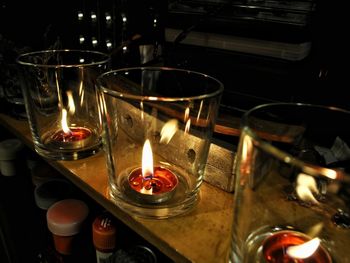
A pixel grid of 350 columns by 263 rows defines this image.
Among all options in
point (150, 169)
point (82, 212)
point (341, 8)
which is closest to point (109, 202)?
point (150, 169)

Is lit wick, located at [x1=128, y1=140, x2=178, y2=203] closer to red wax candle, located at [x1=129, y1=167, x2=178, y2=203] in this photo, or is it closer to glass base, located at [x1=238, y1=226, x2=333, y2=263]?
red wax candle, located at [x1=129, y1=167, x2=178, y2=203]

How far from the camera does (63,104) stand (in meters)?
0.53

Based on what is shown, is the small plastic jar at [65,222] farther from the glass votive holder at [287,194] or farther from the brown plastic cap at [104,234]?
the glass votive holder at [287,194]

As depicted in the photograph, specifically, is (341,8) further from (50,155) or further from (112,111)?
(50,155)

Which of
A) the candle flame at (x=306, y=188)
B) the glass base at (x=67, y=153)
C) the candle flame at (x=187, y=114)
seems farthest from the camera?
the glass base at (x=67, y=153)

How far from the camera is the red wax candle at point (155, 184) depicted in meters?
0.38

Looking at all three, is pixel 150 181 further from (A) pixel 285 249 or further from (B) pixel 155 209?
(A) pixel 285 249

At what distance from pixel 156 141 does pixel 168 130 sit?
0.03 m

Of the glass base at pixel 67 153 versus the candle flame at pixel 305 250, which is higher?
the candle flame at pixel 305 250

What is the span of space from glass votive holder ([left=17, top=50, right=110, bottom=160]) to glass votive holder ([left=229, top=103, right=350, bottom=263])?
0.79 feet

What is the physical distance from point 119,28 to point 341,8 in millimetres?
389

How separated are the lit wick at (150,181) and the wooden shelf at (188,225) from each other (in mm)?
26

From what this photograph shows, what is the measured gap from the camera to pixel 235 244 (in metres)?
0.31

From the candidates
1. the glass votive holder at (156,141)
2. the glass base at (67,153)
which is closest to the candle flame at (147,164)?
the glass votive holder at (156,141)
